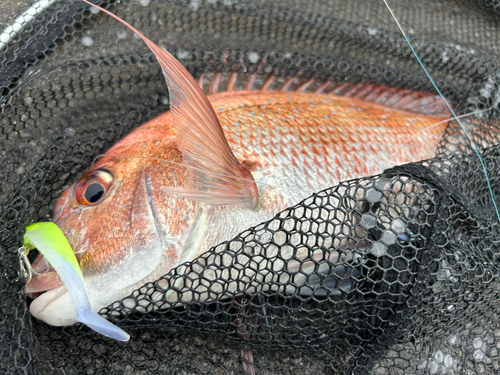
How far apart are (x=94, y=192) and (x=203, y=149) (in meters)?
0.47

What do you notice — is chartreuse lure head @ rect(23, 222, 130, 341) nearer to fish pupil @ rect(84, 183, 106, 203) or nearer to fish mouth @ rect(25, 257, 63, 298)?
fish mouth @ rect(25, 257, 63, 298)

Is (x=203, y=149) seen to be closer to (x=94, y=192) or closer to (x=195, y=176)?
(x=195, y=176)

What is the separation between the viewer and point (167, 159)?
154cm

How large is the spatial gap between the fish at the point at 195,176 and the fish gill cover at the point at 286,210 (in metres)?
0.10

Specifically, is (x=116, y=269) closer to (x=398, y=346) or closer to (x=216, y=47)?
(x=398, y=346)

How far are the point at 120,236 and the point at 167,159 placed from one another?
0.35 m

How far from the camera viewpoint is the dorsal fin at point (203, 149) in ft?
3.91

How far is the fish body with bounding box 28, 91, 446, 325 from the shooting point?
1.35 meters

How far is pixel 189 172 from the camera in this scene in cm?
145

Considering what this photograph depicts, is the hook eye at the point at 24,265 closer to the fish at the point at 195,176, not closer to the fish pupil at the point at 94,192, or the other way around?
the fish at the point at 195,176

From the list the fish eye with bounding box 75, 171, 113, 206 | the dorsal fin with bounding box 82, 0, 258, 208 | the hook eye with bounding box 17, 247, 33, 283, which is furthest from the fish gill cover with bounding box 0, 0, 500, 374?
the fish eye with bounding box 75, 171, 113, 206

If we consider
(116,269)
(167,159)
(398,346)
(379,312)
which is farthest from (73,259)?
(398,346)

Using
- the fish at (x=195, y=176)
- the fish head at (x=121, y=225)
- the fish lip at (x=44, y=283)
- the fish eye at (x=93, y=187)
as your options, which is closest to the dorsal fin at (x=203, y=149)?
the fish at (x=195, y=176)

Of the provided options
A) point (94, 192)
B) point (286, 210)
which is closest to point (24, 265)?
point (94, 192)
